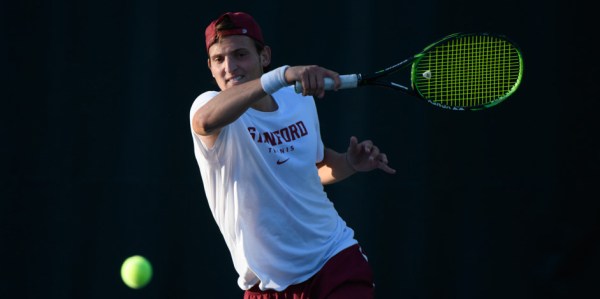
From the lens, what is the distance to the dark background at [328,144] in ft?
14.4

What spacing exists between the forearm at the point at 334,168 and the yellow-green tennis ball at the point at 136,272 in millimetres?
1322

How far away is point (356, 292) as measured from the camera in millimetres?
2953

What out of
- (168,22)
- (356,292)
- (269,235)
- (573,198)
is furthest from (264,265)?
(573,198)

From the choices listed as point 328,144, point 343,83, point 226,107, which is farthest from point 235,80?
point 328,144

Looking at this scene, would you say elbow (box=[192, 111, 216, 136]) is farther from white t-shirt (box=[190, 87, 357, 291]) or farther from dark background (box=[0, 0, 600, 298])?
dark background (box=[0, 0, 600, 298])

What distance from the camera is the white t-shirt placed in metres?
2.83

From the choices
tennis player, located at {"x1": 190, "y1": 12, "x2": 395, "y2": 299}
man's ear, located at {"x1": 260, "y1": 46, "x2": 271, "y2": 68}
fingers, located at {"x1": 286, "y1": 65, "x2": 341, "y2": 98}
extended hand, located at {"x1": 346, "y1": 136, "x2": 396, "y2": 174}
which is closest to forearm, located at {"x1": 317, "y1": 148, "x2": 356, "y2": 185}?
extended hand, located at {"x1": 346, "y1": 136, "x2": 396, "y2": 174}

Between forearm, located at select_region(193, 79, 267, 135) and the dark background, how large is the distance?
1.80m

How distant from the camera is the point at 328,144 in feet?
14.8

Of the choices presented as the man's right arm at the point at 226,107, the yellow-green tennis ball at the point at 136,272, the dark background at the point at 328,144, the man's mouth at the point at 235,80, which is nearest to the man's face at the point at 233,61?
the man's mouth at the point at 235,80

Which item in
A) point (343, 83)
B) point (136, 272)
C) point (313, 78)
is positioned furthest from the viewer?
point (136, 272)

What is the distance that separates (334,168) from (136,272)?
1.44 m

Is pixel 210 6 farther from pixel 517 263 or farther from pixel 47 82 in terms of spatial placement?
pixel 517 263

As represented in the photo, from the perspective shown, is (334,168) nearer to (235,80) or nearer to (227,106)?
(235,80)
